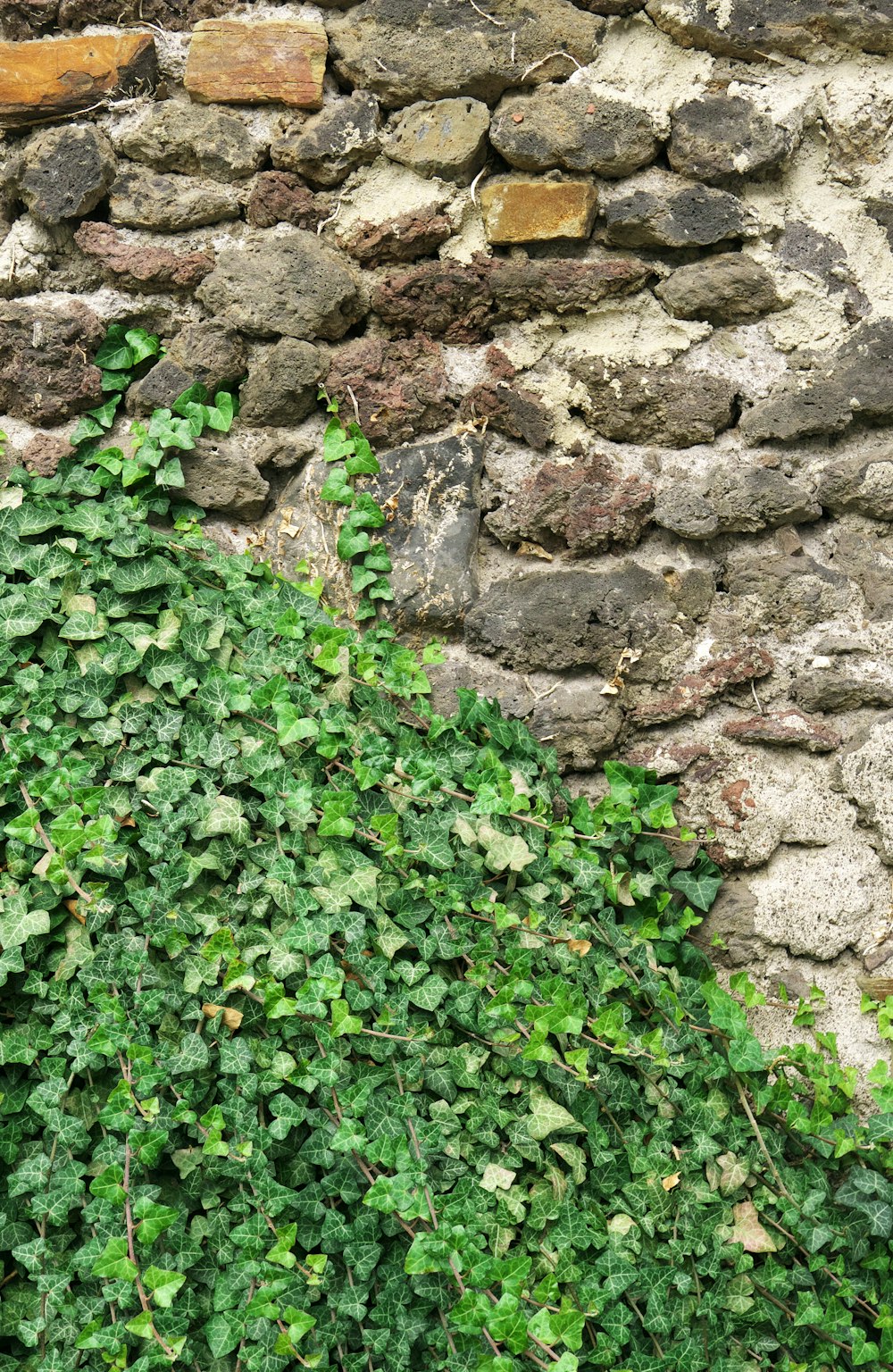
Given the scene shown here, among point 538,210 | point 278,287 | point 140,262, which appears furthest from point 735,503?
point 140,262

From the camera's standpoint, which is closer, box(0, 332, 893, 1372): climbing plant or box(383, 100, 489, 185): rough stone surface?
box(0, 332, 893, 1372): climbing plant

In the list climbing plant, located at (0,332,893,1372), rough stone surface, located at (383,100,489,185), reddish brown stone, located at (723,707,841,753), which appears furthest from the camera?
rough stone surface, located at (383,100,489,185)

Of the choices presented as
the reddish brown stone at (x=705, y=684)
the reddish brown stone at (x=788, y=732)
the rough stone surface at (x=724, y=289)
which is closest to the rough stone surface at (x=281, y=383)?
the rough stone surface at (x=724, y=289)

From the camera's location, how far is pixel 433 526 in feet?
6.08

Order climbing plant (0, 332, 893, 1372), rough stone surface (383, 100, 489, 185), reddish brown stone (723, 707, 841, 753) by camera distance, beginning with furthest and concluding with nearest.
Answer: rough stone surface (383, 100, 489, 185) → reddish brown stone (723, 707, 841, 753) → climbing plant (0, 332, 893, 1372)

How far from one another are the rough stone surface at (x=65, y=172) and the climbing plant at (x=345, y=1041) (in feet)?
1.67

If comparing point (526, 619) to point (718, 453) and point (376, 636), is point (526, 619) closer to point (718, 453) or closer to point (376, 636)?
point (376, 636)

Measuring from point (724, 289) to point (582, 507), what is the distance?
457mm

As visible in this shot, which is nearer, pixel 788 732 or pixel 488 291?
pixel 788 732

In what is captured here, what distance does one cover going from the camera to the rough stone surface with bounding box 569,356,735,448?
1.81 metres

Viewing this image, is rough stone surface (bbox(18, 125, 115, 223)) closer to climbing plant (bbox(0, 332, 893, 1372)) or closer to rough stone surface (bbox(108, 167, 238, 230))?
rough stone surface (bbox(108, 167, 238, 230))

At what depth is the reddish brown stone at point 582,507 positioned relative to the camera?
181 cm

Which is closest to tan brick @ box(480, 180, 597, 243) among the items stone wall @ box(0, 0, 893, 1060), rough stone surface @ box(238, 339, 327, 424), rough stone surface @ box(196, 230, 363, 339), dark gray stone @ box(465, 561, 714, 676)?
stone wall @ box(0, 0, 893, 1060)

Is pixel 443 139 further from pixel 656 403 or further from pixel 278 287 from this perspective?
pixel 656 403
